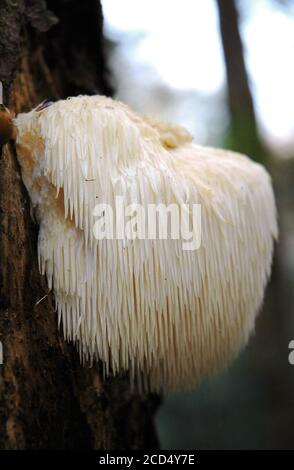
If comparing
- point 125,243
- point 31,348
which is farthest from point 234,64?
point 31,348

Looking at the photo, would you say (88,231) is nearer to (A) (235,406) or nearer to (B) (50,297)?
(B) (50,297)

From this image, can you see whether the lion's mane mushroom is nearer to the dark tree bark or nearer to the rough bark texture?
the rough bark texture

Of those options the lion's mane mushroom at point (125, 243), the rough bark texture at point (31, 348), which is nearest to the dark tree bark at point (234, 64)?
the rough bark texture at point (31, 348)

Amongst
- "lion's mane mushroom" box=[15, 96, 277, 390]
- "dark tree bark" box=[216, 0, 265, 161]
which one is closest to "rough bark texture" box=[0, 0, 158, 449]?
"lion's mane mushroom" box=[15, 96, 277, 390]

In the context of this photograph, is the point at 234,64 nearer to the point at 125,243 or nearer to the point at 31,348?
the point at 125,243

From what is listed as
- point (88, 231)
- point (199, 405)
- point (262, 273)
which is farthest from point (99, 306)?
point (199, 405)

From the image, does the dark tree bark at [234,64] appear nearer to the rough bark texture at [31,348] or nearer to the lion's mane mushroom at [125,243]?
the rough bark texture at [31,348]
